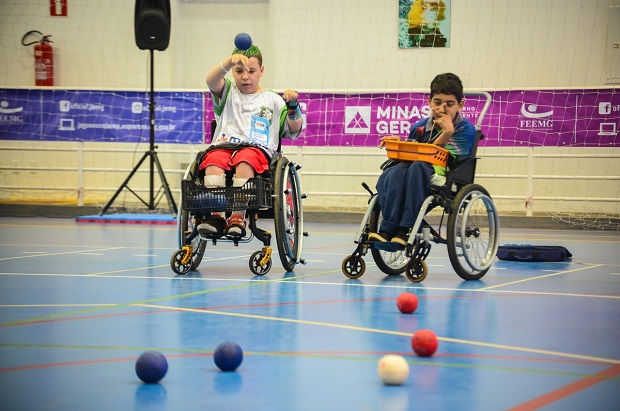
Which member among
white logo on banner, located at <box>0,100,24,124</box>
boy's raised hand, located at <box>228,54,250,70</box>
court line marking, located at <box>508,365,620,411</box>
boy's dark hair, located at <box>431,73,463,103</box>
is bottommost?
court line marking, located at <box>508,365,620,411</box>

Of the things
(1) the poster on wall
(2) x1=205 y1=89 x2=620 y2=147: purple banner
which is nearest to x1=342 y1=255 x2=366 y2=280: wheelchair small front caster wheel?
(2) x1=205 y1=89 x2=620 y2=147: purple banner

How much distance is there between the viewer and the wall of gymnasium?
36.4ft

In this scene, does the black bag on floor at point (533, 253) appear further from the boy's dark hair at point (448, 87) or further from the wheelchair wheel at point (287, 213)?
the wheelchair wheel at point (287, 213)

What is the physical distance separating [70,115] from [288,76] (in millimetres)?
3253

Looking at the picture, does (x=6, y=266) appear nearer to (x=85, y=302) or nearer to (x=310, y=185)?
(x=85, y=302)

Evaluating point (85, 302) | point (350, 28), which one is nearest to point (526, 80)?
point (350, 28)

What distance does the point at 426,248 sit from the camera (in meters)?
4.23

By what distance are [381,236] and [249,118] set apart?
41.9 inches

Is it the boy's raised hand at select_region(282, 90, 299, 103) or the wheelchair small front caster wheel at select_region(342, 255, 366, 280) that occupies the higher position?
the boy's raised hand at select_region(282, 90, 299, 103)

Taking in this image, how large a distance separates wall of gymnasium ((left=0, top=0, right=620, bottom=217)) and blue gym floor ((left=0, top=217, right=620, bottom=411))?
21.4ft

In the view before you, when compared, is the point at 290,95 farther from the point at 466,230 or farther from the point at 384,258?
the point at 466,230

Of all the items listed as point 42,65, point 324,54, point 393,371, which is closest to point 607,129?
point 324,54

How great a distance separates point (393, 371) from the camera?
6.87ft

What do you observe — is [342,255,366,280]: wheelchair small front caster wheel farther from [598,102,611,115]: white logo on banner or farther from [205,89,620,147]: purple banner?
[598,102,611,115]: white logo on banner
